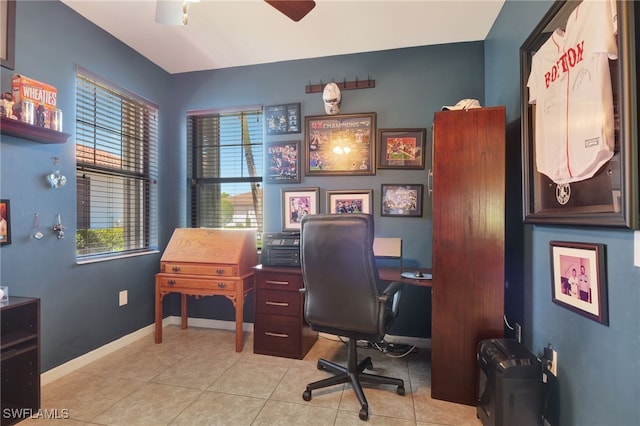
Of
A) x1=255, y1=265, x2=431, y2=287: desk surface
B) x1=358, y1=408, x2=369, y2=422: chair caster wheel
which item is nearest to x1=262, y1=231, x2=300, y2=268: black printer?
x1=255, y1=265, x2=431, y2=287: desk surface

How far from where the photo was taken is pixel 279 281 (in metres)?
2.38

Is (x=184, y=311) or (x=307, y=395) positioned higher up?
(x=184, y=311)

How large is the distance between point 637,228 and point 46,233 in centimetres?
312

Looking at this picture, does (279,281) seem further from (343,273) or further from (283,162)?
(283,162)

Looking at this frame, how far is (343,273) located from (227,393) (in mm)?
1120

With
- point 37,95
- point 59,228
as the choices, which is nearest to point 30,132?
point 37,95

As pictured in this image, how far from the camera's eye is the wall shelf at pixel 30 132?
1.65 meters

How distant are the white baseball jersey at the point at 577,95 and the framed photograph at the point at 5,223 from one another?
119 inches

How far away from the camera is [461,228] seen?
5.95ft

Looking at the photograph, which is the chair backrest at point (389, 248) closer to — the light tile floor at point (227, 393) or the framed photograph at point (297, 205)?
the framed photograph at point (297, 205)

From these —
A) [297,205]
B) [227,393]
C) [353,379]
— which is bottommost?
[227,393]

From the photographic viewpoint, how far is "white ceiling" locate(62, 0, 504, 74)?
213cm

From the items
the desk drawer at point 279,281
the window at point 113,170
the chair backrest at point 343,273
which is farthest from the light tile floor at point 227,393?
the window at point 113,170

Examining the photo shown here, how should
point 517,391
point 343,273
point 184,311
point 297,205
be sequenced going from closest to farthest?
point 517,391 → point 343,273 → point 297,205 → point 184,311
